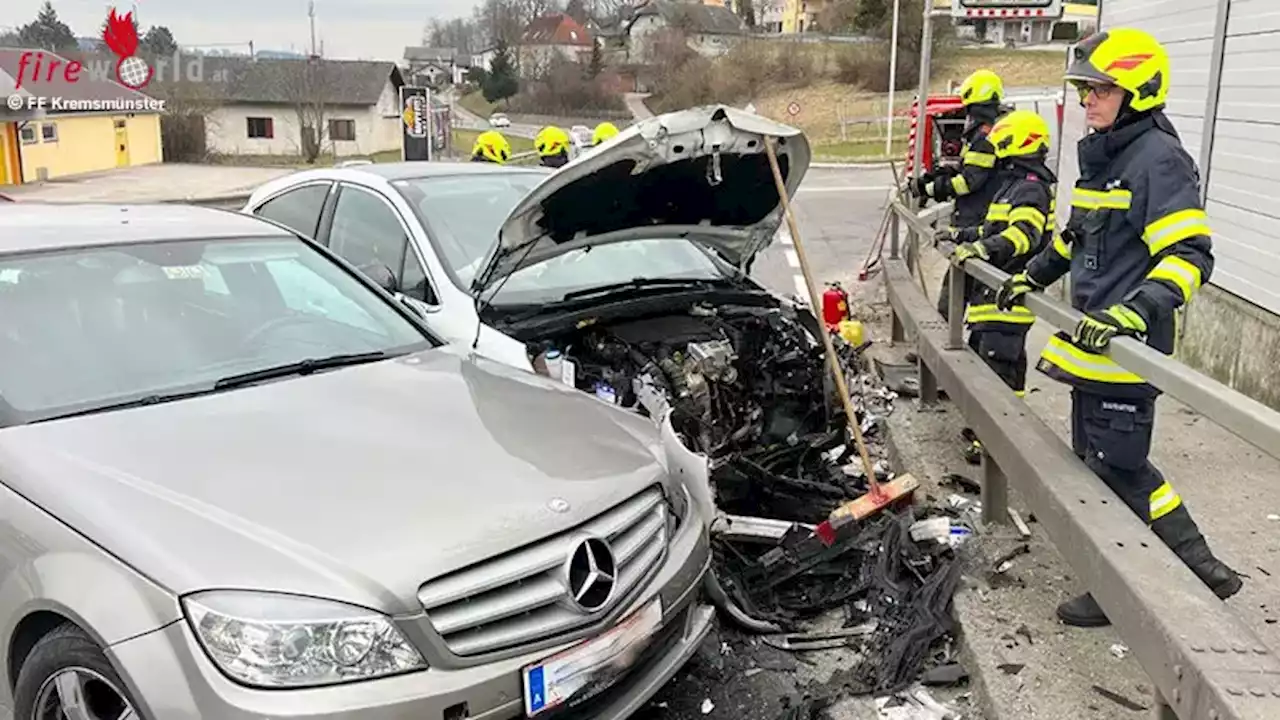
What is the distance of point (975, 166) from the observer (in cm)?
659

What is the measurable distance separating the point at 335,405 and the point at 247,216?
1597 millimetres

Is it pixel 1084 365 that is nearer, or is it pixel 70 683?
pixel 70 683

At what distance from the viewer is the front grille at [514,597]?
2.48 metres

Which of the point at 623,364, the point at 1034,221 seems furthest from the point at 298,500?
the point at 1034,221

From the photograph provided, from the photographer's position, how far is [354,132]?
58250 millimetres

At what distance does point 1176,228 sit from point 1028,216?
2.26 meters

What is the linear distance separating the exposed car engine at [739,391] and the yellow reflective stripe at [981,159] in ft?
6.78

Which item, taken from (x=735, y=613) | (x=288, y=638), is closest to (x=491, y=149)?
(x=735, y=613)

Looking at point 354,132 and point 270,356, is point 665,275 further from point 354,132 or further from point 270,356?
point 354,132

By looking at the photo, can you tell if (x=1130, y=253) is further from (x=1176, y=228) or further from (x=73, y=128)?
(x=73, y=128)

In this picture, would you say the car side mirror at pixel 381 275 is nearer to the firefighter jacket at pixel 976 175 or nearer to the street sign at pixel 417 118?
the firefighter jacket at pixel 976 175

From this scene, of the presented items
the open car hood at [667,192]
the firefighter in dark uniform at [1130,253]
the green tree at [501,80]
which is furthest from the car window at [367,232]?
the green tree at [501,80]

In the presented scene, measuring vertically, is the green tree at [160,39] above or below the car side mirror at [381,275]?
above

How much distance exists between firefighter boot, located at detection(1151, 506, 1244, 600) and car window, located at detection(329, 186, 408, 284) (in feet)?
11.6
